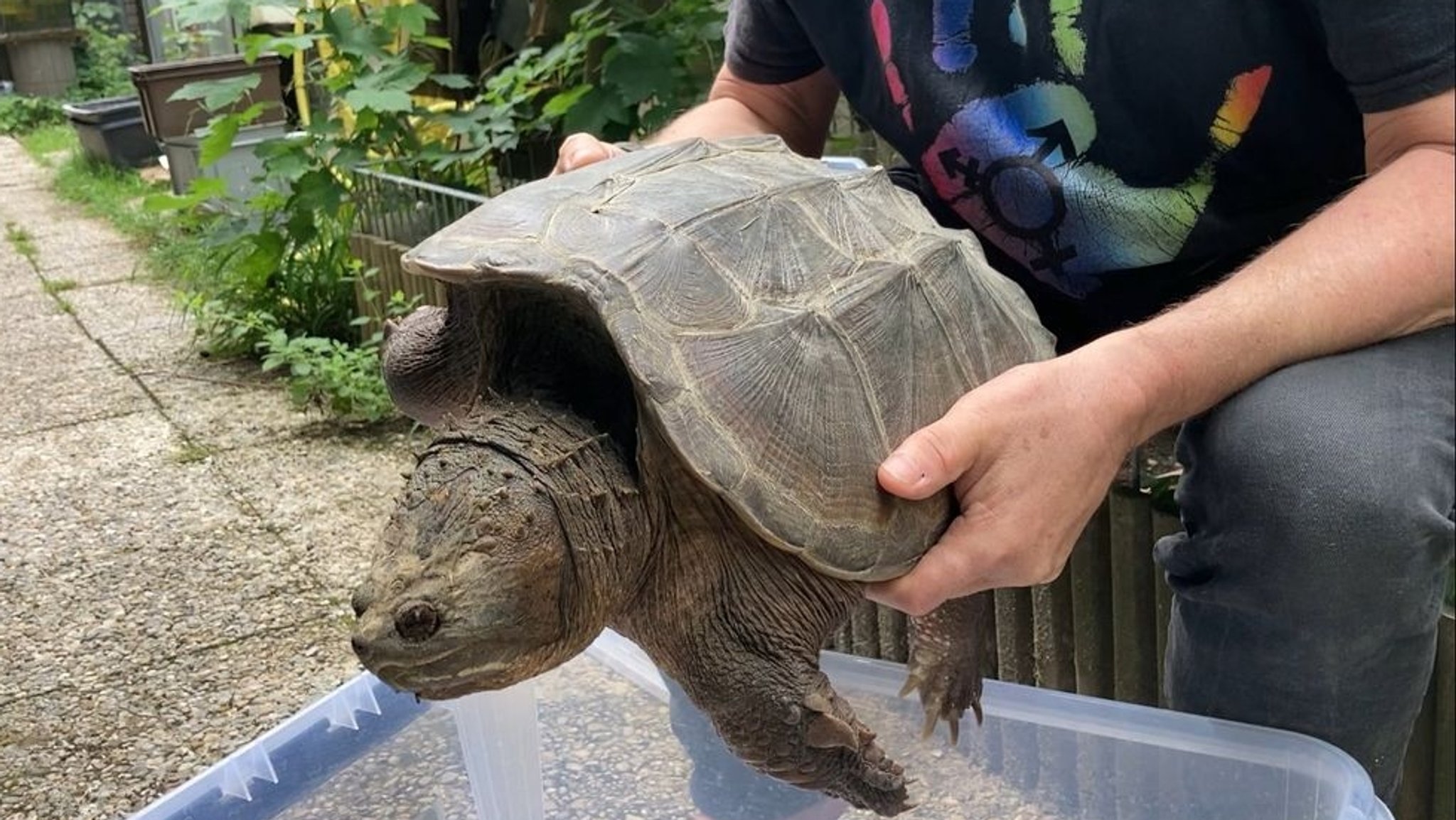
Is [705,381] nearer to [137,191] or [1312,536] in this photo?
[1312,536]

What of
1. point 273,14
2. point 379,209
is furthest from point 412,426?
point 273,14

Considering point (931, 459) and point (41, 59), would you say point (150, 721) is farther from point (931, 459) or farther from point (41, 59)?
point (41, 59)

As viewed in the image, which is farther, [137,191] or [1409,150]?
[137,191]

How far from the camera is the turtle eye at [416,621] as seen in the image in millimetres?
615

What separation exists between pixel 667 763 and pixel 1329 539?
77cm

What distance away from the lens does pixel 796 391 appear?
0.72 meters

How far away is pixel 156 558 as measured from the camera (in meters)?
1.92

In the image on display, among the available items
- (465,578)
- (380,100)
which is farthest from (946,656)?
(380,100)

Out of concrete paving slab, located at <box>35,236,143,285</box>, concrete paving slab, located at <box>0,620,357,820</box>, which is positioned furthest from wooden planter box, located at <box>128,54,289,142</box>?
concrete paving slab, located at <box>0,620,357,820</box>

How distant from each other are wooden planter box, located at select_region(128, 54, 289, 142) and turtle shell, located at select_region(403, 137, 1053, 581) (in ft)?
9.29

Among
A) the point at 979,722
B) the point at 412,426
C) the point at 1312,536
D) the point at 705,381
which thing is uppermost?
the point at 705,381

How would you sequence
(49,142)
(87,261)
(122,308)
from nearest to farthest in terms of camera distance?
(122,308)
(87,261)
(49,142)

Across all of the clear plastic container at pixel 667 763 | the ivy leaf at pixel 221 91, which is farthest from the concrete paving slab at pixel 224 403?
the clear plastic container at pixel 667 763

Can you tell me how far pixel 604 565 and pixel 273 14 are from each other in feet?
9.93
